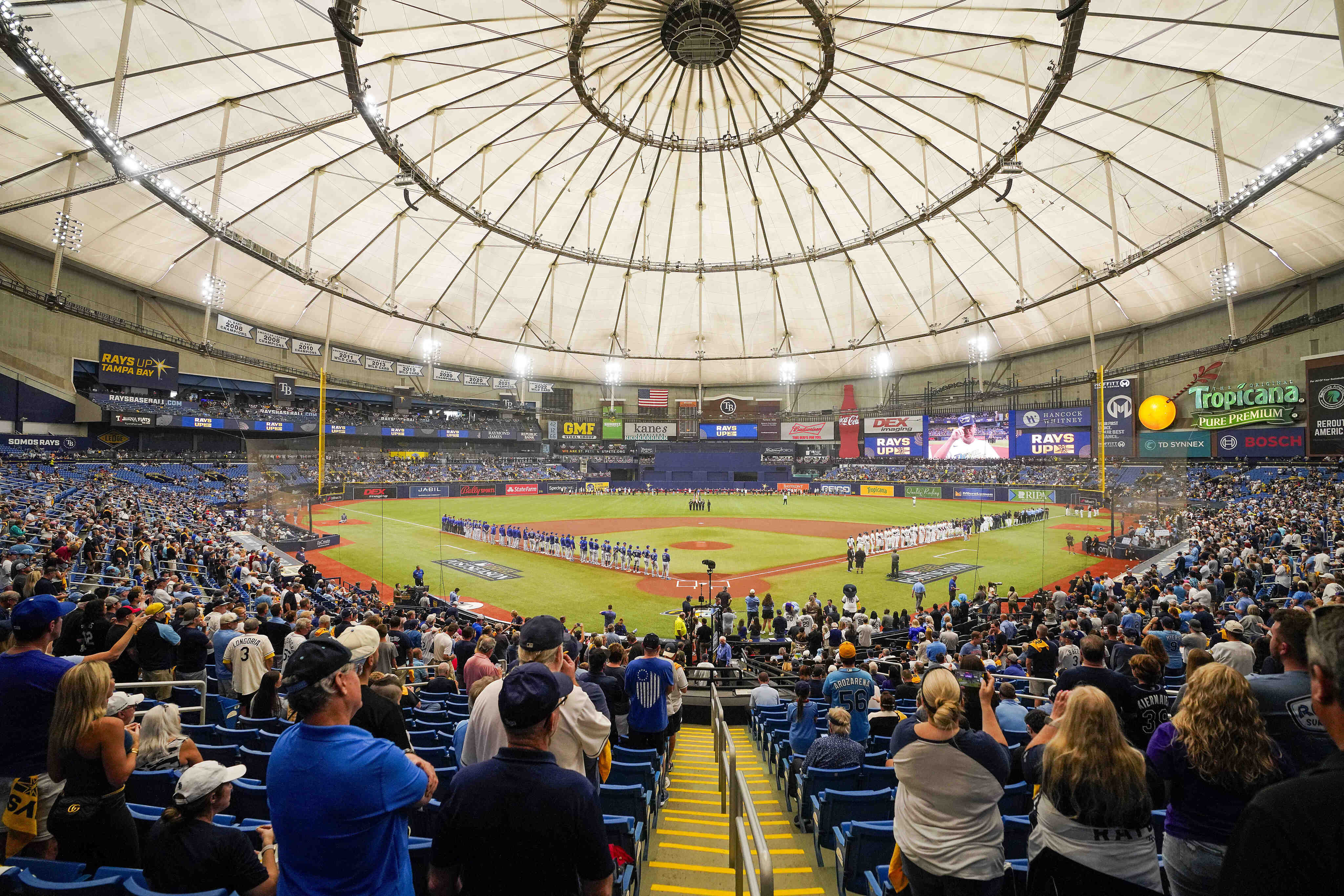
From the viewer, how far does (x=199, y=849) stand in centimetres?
310

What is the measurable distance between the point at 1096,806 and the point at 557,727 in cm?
267

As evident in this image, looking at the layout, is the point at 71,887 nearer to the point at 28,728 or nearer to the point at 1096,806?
the point at 28,728

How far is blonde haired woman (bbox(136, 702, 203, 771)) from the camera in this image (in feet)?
15.7

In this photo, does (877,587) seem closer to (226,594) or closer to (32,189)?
(226,594)

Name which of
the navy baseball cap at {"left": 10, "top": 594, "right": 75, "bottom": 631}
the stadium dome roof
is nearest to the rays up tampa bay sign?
the stadium dome roof

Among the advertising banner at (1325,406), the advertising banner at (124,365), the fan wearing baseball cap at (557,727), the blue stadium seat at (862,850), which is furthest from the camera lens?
the advertising banner at (124,365)

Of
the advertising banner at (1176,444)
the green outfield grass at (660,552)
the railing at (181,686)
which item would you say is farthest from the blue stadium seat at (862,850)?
the advertising banner at (1176,444)

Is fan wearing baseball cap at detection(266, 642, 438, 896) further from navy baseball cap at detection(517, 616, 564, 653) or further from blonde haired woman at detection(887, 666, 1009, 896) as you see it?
blonde haired woman at detection(887, 666, 1009, 896)

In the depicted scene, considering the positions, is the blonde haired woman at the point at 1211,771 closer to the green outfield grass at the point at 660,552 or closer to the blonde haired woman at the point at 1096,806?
the blonde haired woman at the point at 1096,806

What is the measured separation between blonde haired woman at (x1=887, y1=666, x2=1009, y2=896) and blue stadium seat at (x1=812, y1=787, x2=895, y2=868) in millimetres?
1792

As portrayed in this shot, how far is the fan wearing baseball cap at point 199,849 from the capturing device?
10.1 feet

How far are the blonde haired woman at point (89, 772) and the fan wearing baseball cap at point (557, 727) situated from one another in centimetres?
201

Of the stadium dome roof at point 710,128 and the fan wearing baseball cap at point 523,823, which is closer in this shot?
the fan wearing baseball cap at point 523,823

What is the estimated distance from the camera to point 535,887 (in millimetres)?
2324
